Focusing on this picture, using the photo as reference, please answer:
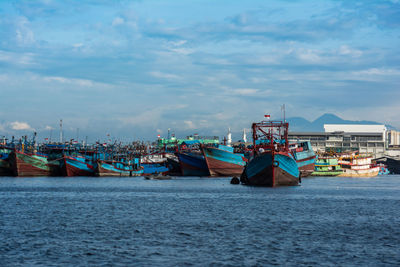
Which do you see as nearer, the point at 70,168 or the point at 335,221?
the point at 335,221

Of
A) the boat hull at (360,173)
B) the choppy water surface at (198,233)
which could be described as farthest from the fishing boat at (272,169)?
the boat hull at (360,173)

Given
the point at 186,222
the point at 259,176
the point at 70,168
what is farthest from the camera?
the point at 70,168

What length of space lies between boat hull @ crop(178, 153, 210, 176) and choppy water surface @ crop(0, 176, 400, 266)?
73.1 m

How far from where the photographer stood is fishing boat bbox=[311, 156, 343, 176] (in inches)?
6339

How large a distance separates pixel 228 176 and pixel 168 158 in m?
29.7

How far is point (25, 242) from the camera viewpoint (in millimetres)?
35656

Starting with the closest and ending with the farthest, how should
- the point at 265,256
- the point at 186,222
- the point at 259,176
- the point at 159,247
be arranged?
the point at 265,256 → the point at 159,247 → the point at 186,222 → the point at 259,176

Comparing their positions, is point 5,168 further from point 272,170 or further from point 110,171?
point 272,170

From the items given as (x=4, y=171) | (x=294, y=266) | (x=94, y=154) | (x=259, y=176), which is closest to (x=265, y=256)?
(x=294, y=266)

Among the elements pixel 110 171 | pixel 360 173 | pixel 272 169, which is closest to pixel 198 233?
pixel 272 169

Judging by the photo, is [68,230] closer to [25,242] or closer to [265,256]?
[25,242]

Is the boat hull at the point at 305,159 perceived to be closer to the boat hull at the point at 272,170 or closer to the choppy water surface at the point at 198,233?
the boat hull at the point at 272,170

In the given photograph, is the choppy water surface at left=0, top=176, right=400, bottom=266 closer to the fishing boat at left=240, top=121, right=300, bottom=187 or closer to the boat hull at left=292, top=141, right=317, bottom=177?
the fishing boat at left=240, top=121, right=300, bottom=187

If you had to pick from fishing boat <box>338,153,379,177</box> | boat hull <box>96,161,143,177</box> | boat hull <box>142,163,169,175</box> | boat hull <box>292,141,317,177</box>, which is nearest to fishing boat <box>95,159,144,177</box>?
boat hull <box>96,161,143,177</box>
